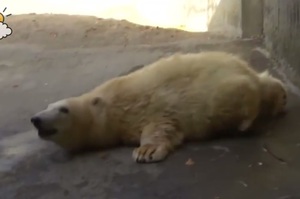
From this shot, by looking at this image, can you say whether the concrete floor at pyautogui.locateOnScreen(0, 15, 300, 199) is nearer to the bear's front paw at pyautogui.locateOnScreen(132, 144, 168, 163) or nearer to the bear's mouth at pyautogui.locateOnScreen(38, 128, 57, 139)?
the bear's front paw at pyautogui.locateOnScreen(132, 144, 168, 163)

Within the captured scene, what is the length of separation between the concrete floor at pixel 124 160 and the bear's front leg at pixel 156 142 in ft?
0.14

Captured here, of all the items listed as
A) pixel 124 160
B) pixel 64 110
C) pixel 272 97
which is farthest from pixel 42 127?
pixel 272 97

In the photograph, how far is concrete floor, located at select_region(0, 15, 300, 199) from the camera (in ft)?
9.54

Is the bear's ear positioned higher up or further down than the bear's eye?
higher up

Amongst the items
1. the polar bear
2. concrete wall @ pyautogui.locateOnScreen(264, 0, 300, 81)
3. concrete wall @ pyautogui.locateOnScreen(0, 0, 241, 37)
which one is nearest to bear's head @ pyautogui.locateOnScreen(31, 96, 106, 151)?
the polar bear

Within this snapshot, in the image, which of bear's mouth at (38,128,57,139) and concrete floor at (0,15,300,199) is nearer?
concrete floor at (0,15,300,199)

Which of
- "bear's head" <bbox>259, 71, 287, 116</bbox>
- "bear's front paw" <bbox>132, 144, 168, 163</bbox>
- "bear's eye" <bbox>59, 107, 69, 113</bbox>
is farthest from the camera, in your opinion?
"bear's head" <bbox>259, 71, 287, 116</bbox>

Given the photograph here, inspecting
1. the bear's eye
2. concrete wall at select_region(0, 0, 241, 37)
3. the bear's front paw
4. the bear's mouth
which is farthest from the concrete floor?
concrete wall at select_region(0, 0, 241, 37)

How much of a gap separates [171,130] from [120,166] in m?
0.34

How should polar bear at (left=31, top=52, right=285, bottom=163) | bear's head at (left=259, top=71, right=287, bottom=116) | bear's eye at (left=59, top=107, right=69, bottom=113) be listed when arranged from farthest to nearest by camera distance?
bear's head at (left=259, top=71, right=287, bottom=116) < bear's eye at (left=59, top=107, right=69, bottom=113) < polar bear at (left=31, top=52, right=285, bottom=163)

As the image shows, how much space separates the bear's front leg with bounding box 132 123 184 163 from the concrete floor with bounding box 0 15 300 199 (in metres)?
0.04

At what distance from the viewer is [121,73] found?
197 inches

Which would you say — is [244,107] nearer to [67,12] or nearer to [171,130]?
[171,130]

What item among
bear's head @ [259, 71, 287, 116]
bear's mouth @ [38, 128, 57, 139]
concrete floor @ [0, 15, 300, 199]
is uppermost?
bear's head @ [259, 71, 287, 116]
